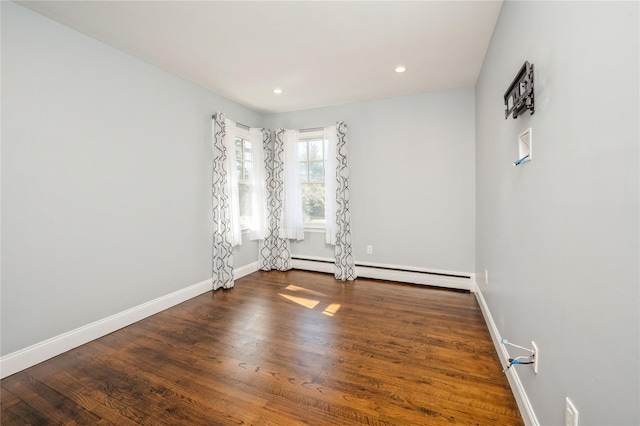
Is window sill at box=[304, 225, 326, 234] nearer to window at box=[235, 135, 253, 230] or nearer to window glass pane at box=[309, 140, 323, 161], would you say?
window at box=[235, 135, 253, 230]

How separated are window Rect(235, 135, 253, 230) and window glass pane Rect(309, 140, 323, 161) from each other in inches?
36.4

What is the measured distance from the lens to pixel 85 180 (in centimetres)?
242

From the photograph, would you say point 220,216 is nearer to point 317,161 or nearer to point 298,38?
point 317,161

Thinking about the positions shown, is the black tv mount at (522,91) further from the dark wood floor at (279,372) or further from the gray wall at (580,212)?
the dark wood floor at (279,372)

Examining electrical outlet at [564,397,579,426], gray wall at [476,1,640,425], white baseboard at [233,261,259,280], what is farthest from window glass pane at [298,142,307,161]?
electrical outlet at [564,397,579,426]

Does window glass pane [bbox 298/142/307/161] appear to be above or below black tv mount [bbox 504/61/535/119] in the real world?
above

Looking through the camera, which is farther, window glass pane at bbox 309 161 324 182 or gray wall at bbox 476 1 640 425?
window glass pane at bbox 309 161 324 182

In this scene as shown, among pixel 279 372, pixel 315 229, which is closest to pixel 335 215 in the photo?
pixel 315 229

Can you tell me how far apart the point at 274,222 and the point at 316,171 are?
41.8 inches

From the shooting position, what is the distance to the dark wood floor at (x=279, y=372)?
163 cm

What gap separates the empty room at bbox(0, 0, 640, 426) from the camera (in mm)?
984

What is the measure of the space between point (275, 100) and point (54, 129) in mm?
2490

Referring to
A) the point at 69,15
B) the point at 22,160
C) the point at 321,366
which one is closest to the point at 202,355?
the point at 321,366

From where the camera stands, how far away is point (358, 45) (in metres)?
2.55
